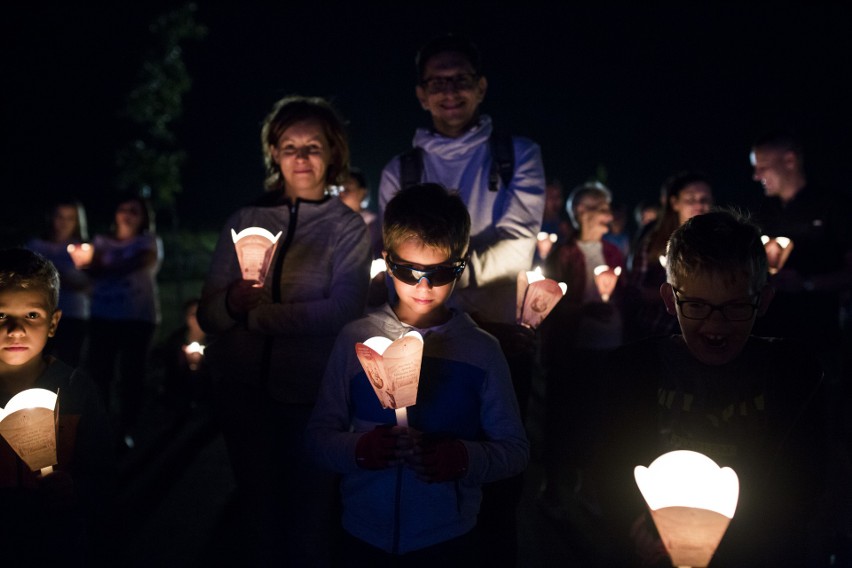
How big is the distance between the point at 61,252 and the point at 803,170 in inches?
234

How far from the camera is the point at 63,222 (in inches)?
212

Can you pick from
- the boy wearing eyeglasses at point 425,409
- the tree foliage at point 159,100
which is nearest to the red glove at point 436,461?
the boy wearing eyeglasses at point 425,409

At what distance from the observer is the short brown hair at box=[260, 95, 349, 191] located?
112 inches

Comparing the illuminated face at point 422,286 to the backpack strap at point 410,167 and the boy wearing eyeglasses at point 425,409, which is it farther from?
the backpack strap at point 410,167

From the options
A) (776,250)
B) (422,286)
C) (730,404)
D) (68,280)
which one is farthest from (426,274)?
(68,280)

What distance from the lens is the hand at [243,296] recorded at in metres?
2.45

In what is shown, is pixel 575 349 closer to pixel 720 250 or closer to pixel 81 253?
pixel 720 250

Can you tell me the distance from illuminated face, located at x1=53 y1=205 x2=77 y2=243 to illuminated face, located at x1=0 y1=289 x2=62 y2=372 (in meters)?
3.66

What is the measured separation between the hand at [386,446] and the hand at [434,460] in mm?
38

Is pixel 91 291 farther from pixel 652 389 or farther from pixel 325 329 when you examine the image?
pixel 652 389

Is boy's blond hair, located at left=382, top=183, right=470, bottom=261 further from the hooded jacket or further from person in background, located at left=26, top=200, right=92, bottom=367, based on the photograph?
person in background, located at left=26, top=200, right=92, bottom=367

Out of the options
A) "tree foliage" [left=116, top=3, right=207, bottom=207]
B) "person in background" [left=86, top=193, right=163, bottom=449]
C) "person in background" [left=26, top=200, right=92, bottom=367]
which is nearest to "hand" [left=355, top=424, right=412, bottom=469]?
"person in background" [left=86, top=193, right=163, bottom=449]

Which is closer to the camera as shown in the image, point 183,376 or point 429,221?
point 429,221

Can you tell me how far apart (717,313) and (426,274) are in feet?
3.01
